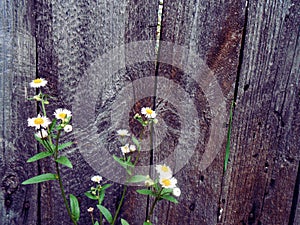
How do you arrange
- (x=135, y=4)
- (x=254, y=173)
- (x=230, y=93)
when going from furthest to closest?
(x=254, y=173), (x=230, y=93), (x=135, y=4)

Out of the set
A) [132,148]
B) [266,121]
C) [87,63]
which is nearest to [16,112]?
[87,63]

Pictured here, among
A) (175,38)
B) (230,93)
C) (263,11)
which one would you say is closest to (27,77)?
(175,38)

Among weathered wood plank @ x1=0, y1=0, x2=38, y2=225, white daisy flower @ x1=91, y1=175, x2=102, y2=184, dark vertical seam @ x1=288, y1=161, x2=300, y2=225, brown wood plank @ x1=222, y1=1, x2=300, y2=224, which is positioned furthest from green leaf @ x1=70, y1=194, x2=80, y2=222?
dark vertical seam @ x1=288, y1=161, x2=300, y2=225

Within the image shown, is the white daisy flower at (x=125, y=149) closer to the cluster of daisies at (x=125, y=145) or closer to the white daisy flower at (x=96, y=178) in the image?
the cluster of daisies at (x=125, y=145)

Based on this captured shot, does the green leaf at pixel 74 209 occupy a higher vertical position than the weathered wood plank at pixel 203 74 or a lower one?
lower

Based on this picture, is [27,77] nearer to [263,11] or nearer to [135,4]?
[135,4]

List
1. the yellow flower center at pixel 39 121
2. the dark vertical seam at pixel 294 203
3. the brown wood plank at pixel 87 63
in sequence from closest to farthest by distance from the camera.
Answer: the yellow flower center at pixel 39 121 → the brown wood plank at pixel 87 63 → the dark vertical seam at pixel 294 203

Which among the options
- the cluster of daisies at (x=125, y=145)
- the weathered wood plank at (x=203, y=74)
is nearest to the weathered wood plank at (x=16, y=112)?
the cluster of daisies at (x=125, y=145)
